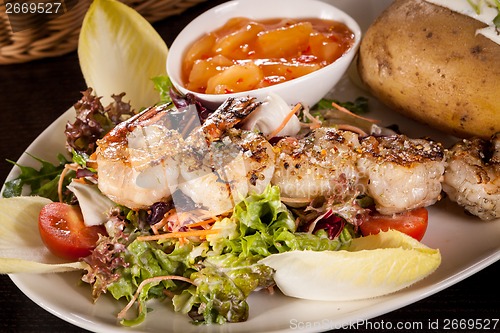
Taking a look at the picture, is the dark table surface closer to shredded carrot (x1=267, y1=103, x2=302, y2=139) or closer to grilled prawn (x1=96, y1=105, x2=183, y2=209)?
grilled prawn (x1=96, y1=105, x2=183, y2=209)

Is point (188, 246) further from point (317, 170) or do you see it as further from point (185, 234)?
point (317, 170)

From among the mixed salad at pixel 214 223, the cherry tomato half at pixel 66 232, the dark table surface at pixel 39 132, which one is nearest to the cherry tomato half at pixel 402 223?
the mixed salad at pixel 214 223

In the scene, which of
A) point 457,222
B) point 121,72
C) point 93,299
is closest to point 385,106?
point 457,222

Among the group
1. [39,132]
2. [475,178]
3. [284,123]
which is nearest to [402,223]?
[475,178]

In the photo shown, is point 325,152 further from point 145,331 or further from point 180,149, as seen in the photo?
point 145,331

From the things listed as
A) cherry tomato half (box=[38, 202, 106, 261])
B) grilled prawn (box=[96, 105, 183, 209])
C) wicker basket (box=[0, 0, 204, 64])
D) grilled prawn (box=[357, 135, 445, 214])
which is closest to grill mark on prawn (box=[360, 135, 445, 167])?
grilled prawn (box=[357, 135, 445, 214])
